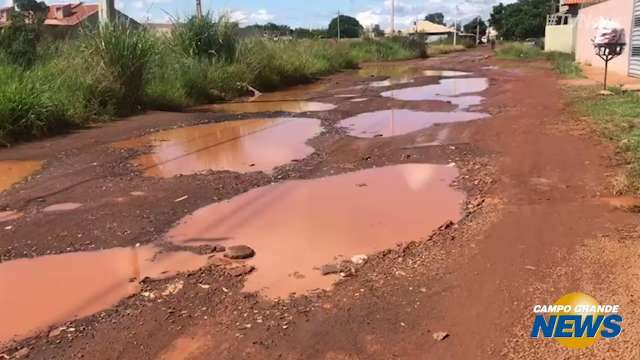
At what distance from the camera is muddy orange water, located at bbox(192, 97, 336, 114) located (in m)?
15.6

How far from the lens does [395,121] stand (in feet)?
40.7

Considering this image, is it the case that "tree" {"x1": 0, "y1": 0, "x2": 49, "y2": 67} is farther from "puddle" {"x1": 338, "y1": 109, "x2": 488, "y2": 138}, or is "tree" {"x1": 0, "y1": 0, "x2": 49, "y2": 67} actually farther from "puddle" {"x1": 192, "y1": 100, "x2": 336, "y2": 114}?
"puddle" {"x1": 338, "y1": 109, "x2": 488, "y2": 138}

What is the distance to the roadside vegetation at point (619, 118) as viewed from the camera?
21.8ft

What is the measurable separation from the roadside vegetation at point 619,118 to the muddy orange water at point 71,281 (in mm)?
4521

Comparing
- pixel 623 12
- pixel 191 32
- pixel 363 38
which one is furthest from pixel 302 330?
pixel 363 38

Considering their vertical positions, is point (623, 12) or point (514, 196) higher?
point (623, 12)

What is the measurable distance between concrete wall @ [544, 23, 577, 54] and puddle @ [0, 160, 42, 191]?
3902cm

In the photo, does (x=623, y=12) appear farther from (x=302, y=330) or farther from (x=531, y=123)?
(x=302, y=330)

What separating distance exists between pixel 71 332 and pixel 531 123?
360 inches

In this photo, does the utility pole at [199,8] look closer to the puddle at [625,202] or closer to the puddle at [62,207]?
the puddle at [62,207]

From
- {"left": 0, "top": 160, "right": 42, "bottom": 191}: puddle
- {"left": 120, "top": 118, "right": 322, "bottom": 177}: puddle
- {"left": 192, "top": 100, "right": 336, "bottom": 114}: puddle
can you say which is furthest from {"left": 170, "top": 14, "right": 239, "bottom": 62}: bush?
{"left": 0, "top": 160, "right": 42, "bottom": 191}: puddle

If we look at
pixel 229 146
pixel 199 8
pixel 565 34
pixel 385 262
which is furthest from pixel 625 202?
pixel 565 34

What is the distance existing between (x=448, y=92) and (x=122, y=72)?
9.25 meters

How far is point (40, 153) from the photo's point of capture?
9961mm
